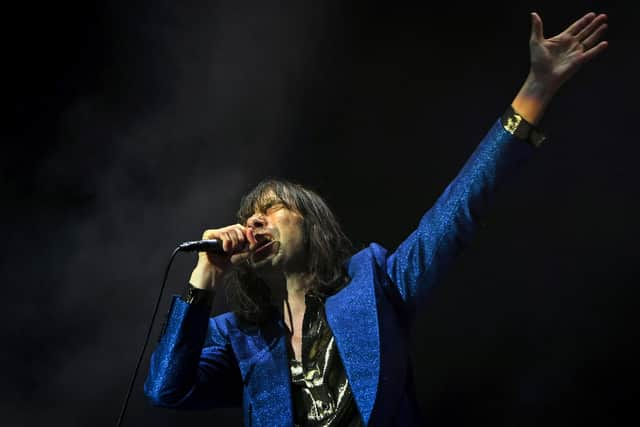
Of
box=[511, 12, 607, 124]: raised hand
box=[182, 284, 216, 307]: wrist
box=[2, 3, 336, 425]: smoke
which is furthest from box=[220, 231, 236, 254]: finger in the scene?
box=[2, 3, 336, 425]: smoke

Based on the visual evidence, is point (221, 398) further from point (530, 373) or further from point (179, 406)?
point (530, 373)

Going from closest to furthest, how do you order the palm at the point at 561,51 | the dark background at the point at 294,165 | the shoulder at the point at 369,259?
the palm at the point at 561,51, the shoulder at the point at 369,259, the dark background at the point at 294,165

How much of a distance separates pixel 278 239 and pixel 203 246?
0.24 meters

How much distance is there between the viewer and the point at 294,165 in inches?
102

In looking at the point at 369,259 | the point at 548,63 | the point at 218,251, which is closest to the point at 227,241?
the point at 218,251

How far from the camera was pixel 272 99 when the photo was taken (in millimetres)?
2658

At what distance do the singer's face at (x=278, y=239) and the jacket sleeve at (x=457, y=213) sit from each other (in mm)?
363

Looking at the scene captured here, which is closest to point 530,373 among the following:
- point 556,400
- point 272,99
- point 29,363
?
point 556,400

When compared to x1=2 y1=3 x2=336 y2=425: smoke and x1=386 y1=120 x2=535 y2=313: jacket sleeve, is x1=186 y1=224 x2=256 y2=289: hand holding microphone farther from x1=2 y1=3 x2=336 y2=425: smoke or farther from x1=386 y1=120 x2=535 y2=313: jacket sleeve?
x1=2 y1=3 x2=336 y2=425: smoke

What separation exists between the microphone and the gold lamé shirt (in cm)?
30

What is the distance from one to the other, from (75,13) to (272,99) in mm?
810

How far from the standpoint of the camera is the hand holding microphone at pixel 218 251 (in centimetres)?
172

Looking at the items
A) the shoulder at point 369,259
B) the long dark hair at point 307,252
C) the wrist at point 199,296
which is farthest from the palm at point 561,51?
the wrist at point 199,296

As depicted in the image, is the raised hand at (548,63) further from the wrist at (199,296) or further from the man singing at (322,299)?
the wrist at (199,296)
